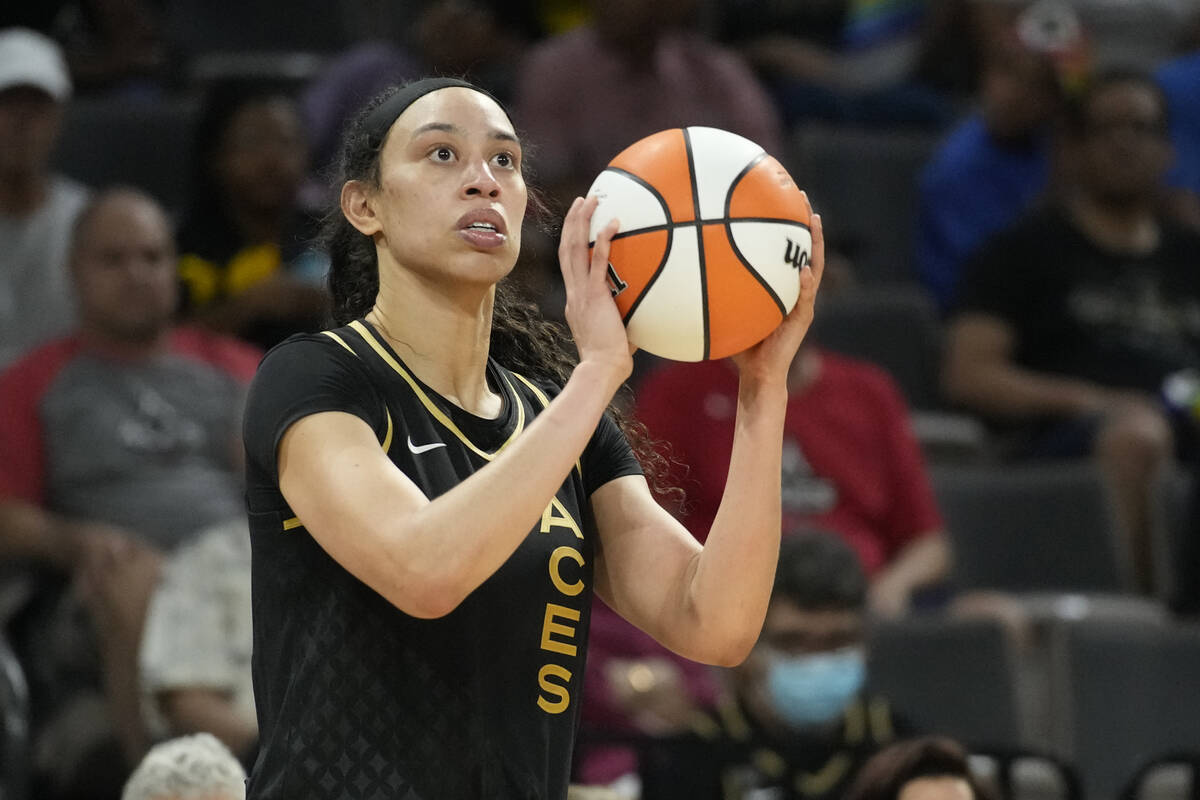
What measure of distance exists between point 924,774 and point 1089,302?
11.6 feet

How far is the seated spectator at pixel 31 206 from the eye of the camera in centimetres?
634

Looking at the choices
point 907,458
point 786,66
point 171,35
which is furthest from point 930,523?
point 171,35

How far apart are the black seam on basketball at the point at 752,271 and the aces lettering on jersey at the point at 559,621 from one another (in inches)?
16.9

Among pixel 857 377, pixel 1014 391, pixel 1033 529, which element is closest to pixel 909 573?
pixel 1033 529

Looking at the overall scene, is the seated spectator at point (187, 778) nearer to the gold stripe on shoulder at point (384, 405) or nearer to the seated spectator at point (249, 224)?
the gold stripe on shoulder at point (384, 405)

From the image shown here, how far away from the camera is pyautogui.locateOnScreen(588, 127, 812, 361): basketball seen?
248cm

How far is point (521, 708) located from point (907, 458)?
3.87m

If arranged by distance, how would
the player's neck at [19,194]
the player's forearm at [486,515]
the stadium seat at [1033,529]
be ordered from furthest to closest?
the player's neck at [19,194] → the stadium seat at [1033,529] → the player's forearm at [486,515]

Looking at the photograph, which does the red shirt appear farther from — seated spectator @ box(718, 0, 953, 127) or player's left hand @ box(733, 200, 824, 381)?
player's left hand @ box(733, 200, 824, 381)

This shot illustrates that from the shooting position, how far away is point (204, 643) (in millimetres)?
4953

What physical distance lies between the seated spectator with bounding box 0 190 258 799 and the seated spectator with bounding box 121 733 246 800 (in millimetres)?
1777

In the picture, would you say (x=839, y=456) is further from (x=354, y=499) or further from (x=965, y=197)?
(x=354, y=499)

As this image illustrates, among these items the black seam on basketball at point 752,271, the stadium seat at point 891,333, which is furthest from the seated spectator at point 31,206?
the black seam on basketball at point 752,271

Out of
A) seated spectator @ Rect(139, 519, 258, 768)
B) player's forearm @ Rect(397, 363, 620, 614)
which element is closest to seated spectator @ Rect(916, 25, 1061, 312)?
seated spectator @ Rect(139, 519, 258, 768)
